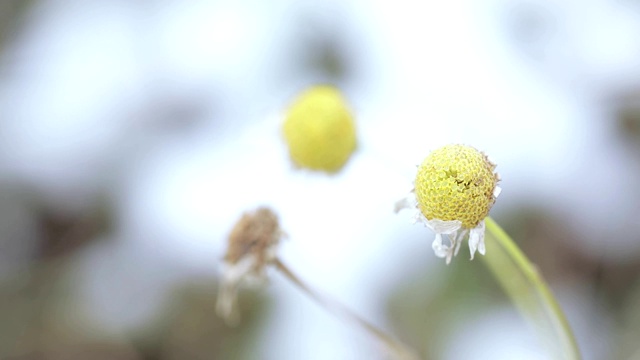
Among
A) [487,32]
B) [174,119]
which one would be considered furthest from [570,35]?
[174,119]

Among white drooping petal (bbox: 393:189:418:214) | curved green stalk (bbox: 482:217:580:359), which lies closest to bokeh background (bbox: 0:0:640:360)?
curved green stalk (bbox: 482:217:580:359)

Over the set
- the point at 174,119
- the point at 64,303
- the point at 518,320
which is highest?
the point at 174,119

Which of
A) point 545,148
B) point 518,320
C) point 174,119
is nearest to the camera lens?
point 518,320

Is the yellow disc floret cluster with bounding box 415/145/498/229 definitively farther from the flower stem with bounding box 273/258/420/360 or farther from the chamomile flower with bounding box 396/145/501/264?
the flower stem with bounding box 273/258/420/360

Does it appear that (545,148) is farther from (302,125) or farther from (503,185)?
(302,125)

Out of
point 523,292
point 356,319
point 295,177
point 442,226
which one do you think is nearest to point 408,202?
point 442,226

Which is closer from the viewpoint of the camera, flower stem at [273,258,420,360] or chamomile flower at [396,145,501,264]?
chamomile flower at [396,145,501,264]
